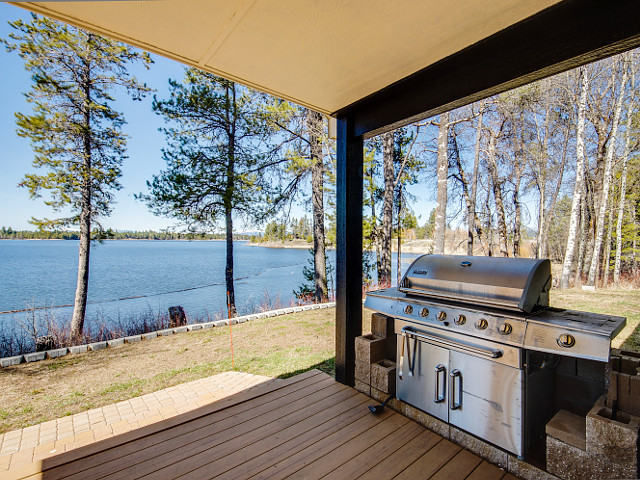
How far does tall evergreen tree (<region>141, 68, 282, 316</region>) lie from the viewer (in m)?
7.48

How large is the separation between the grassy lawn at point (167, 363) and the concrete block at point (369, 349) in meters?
1.49

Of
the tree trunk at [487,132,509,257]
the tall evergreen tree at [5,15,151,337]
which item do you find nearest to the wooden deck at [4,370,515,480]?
the tall evergreen tree at [5,15,151,337]

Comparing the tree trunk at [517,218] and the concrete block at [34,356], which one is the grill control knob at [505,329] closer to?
the concrete block at [34,356]

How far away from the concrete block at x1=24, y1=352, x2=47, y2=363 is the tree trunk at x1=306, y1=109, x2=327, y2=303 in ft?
19.1

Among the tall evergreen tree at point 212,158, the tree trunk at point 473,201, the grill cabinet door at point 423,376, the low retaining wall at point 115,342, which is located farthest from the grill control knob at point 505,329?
the tree trunk at point 473,201

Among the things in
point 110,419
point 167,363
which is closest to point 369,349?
point 110,419

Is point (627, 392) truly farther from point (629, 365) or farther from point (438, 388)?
point (438, 388)

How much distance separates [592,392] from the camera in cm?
164

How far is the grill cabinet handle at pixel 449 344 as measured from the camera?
5.16 ft

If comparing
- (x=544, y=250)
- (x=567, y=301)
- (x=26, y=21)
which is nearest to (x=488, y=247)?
(x=544, y=250)

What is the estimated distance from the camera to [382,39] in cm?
157

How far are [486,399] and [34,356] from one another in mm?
6201

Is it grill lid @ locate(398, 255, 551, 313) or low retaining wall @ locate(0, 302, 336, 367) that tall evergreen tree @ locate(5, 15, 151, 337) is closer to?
low retaining wall @ locate(0, 302, 336, 367)

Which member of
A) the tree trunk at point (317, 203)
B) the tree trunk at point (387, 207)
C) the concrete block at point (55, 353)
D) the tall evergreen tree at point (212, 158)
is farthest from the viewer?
the tree trunk at point (387, 207)
